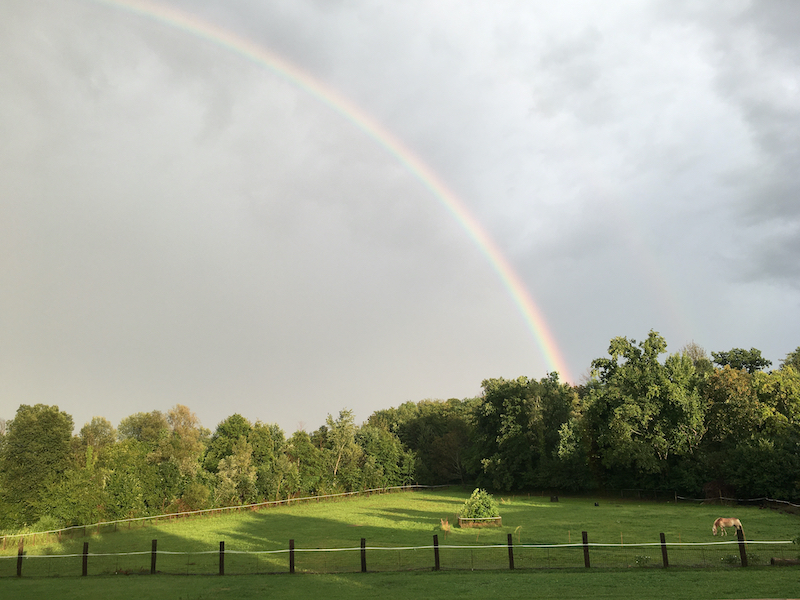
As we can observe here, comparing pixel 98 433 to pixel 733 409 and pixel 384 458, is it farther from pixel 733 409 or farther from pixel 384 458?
pixel 733 409

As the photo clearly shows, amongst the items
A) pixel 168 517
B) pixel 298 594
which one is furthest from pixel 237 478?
pixel 298 594

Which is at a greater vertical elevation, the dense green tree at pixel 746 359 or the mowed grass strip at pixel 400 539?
the dense green tree at pixel 746 359

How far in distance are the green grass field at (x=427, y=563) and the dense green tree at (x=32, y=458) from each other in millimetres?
8494

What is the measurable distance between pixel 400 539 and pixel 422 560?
694cm

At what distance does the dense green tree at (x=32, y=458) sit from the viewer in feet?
121

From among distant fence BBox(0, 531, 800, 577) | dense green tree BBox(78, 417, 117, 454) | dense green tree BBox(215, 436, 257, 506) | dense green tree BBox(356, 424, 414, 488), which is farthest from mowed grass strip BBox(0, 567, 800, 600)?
dense green tree BBox(78, 417, 117, 454)

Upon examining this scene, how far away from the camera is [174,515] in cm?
3975

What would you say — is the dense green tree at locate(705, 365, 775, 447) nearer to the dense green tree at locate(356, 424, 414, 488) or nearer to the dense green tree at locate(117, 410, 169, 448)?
the dense green tree at locate(356, 424, 414, 488)

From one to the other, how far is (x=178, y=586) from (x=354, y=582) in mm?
4789

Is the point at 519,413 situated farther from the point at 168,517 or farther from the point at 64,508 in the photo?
the point at 64,508

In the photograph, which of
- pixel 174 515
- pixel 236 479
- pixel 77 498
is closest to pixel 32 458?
pixel 77 498

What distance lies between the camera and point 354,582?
14.1 meters

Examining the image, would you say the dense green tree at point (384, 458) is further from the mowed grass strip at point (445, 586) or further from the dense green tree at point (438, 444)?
the mowed grass strip at point (445, 586)

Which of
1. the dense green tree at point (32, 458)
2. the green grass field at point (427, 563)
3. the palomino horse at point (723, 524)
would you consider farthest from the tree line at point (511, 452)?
the palomino horse at point (723, 524)
